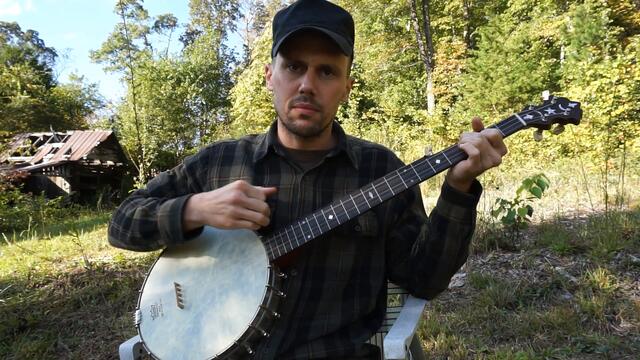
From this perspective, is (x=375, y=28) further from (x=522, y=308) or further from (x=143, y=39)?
(x=522, y=308)

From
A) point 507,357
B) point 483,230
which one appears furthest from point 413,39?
point 507,357

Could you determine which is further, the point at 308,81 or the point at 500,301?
the point at 500,301

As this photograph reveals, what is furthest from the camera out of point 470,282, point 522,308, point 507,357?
point 470,282

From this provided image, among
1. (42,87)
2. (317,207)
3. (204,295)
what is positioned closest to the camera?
(204,295)

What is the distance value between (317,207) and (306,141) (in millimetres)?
277

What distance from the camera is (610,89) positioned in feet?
21.6

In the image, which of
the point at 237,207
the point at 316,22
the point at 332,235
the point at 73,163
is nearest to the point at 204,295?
the point at 237,207

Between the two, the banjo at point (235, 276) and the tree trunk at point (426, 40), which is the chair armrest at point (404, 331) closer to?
the banjo at point (235, 276)

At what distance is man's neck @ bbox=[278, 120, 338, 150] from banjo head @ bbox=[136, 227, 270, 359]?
42 centimetres

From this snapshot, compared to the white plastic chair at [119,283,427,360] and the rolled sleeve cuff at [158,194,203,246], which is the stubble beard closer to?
the rolled sleeve cuff at [158,194,203,246]

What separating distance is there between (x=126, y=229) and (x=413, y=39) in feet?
55.9

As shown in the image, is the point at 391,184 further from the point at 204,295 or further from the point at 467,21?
the point at 467,21

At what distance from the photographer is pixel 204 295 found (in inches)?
61.9

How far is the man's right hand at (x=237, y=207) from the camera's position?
1.42 meters
